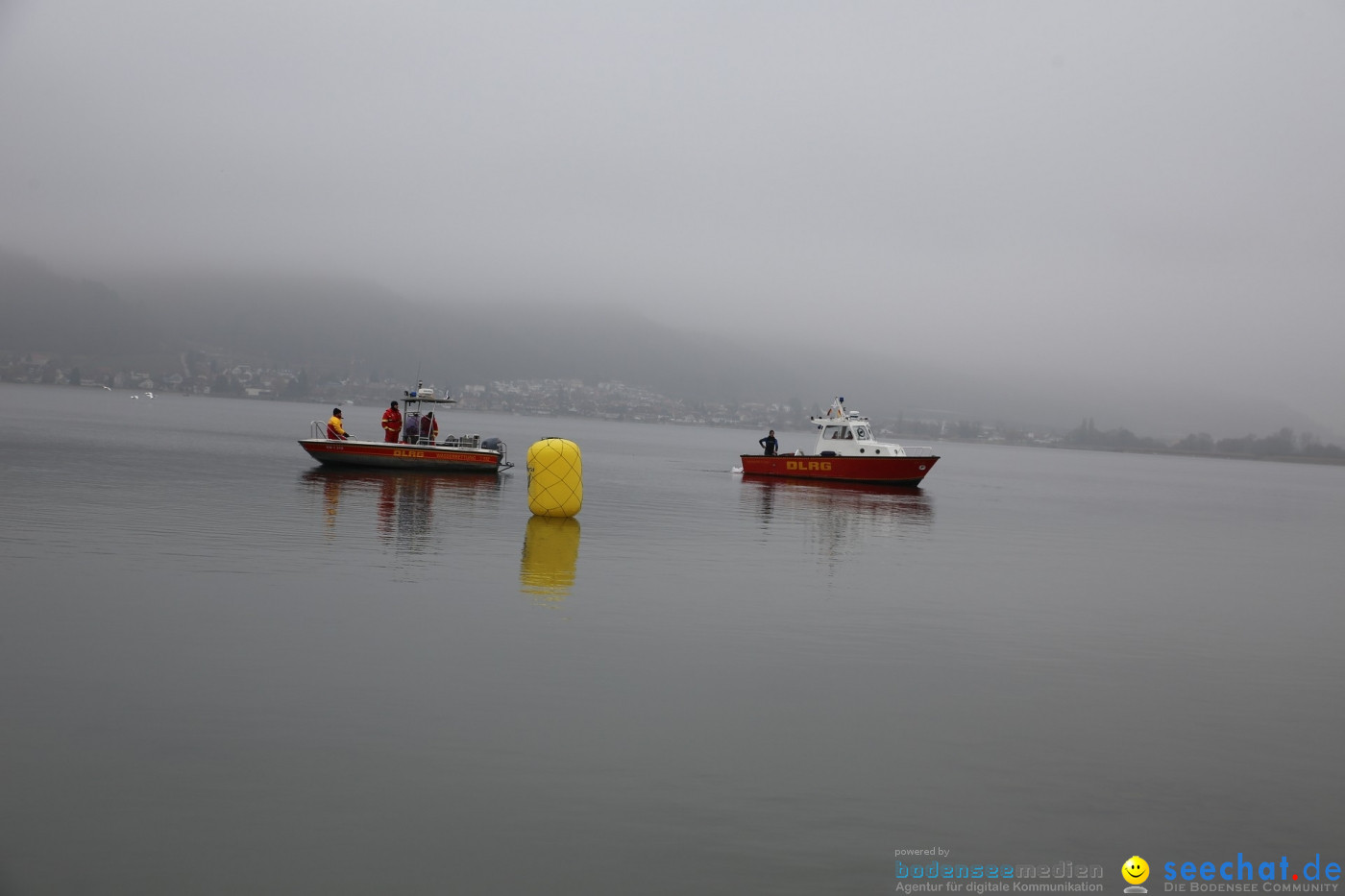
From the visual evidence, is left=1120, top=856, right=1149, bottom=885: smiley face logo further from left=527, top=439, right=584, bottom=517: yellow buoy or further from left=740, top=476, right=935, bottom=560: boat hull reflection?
left=527, top=439, right=584, bottom=517: yellow buoy

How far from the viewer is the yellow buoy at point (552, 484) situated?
2745cm

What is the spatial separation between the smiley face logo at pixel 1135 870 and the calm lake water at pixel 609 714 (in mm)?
81

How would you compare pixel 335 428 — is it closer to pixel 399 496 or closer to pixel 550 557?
pixel 399 496

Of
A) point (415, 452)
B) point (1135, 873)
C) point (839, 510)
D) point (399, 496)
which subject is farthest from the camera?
point (415, 452)

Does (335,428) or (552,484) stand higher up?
(335,428)

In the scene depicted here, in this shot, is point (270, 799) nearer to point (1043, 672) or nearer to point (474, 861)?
point (474, 861)

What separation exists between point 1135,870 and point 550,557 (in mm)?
14163

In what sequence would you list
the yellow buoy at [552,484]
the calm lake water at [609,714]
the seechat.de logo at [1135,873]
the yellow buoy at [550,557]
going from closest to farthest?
1. the calm lake water at [609,714]
2. the seechat.de logo at [1135,873]
3. the yellow buoy at [550,557]
4. the yellow buoy at [552,484]

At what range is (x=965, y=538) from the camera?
96.7 feet

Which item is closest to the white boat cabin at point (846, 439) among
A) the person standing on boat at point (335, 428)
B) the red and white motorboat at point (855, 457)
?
the red and white motorboat at point (855, 457)

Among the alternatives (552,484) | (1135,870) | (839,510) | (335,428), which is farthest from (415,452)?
(1135,870)

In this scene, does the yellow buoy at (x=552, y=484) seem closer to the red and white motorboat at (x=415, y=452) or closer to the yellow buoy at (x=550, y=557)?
the yellow buoy at (x=550, y=557)

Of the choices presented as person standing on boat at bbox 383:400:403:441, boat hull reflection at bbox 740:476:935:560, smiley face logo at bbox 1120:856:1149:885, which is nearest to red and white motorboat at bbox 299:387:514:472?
person standing on boat at bbox 383:400:403:441

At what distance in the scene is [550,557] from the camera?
67.1ft
